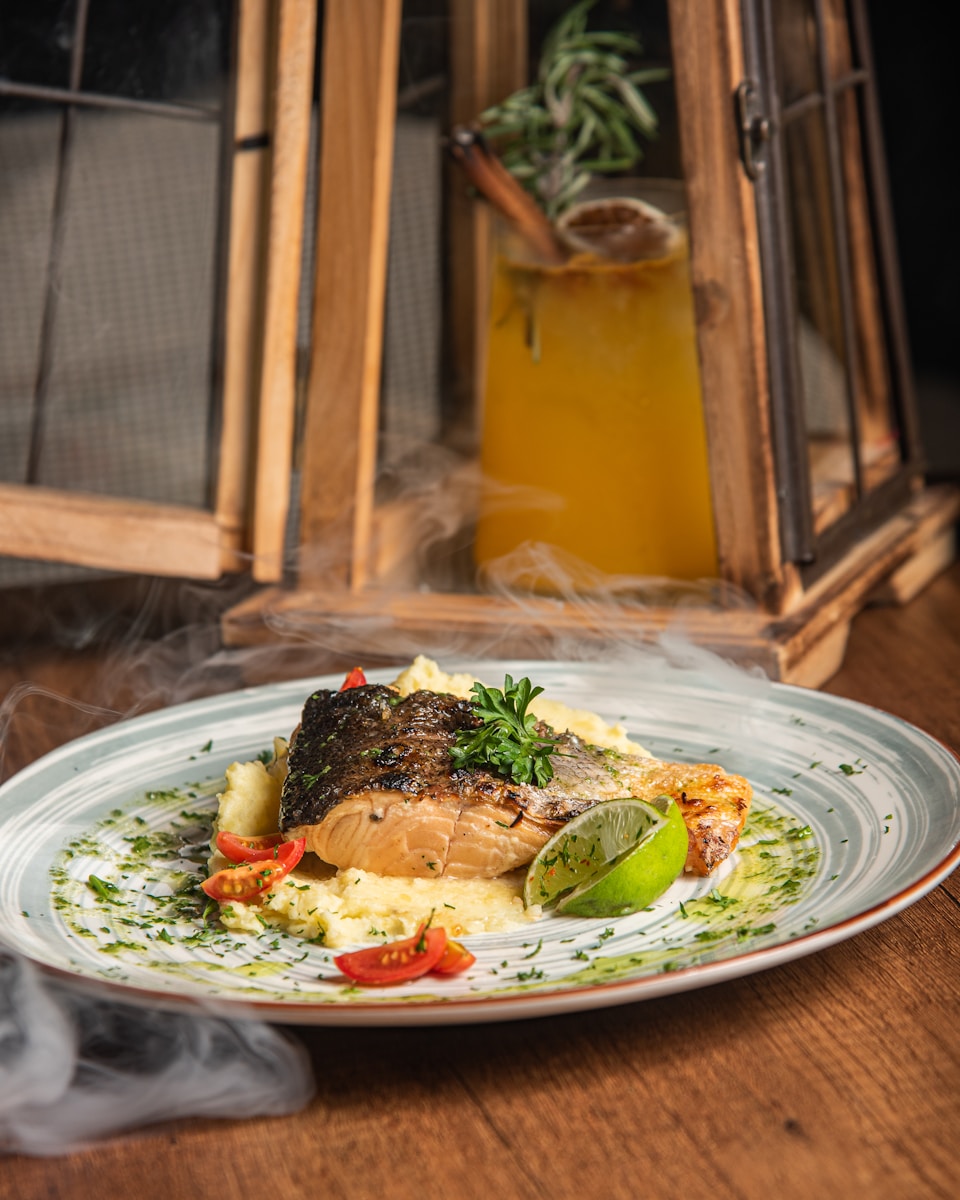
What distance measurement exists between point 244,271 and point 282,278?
0.08m

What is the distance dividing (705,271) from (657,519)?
44cm

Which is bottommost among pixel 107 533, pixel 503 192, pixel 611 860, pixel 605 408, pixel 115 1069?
pixel 115 1069

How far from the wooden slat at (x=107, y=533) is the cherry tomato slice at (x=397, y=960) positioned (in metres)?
1.13

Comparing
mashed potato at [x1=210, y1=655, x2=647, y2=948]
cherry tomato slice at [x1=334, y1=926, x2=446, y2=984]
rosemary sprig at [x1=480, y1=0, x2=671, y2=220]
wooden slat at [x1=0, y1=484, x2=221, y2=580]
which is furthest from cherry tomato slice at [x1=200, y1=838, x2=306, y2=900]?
rosemary sprig at [x1=480, y1=0, x2=671, y2=220]

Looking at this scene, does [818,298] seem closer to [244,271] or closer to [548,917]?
[244,271]

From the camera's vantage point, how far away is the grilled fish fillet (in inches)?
60.0

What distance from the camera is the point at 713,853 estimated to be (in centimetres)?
147

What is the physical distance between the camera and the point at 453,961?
1299 mm

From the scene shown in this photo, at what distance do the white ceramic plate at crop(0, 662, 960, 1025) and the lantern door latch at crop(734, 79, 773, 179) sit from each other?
74 centimetres

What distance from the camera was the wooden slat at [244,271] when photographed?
2271 mm

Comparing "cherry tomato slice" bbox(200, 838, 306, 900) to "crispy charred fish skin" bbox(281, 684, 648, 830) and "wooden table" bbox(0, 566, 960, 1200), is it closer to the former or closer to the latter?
"crispy charred fish skin" bbox(281, 684, 648, 830)

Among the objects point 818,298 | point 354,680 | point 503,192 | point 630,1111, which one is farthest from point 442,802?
point 818,298

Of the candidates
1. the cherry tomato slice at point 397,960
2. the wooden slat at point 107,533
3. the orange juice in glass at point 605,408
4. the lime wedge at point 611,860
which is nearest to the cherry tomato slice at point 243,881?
the cherry tomato slice at point 397,960

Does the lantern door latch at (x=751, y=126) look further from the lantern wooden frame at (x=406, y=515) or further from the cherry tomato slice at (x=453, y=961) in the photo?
the cherry tomato slice at (x=453, y=961)
